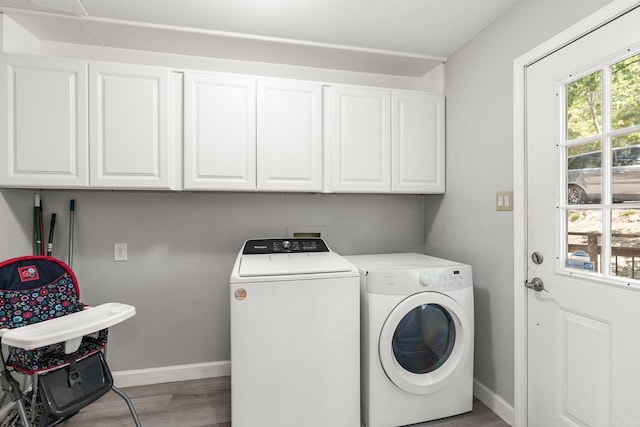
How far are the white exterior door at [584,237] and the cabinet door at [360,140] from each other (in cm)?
88

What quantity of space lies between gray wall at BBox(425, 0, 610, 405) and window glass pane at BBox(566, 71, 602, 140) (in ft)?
1.01

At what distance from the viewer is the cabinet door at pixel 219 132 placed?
199cm

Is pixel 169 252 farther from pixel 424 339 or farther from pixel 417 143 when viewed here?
pixel 417 143

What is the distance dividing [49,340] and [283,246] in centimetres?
130

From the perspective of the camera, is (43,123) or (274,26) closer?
(43,123)

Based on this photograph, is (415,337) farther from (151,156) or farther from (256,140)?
(151,156)

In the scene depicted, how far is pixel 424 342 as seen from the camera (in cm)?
190

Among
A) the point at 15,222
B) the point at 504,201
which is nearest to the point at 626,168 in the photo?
the point at 504,201

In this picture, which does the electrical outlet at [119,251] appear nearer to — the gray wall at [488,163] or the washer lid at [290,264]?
the washer lid at [290,264]

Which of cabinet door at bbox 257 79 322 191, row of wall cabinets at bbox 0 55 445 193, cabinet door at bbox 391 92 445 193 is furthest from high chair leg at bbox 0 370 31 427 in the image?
cabinet door at bbox 391 92 445 193

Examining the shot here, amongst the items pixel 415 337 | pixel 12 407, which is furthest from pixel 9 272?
pixel 415 337

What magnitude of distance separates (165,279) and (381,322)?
1.60m

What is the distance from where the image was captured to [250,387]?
5.24ft

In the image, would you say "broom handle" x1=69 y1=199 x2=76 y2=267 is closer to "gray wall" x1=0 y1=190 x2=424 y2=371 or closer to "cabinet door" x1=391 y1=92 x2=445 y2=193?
"gray wall" x1=0 y1=190 x2=424 y2=371
